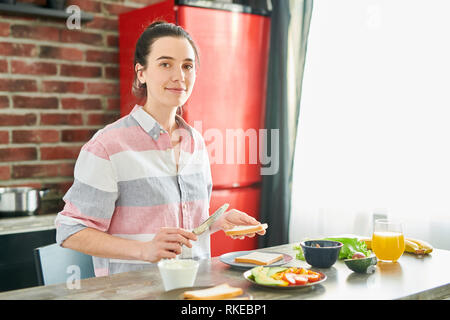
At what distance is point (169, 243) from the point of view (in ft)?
4.16

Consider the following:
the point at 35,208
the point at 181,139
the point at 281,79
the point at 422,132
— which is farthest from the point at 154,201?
the point at 281,79

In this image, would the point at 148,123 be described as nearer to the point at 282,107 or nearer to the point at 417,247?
the point at 417,247

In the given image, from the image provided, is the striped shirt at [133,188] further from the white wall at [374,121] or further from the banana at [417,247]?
the white wall at [374,121]

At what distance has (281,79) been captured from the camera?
277 centimetres

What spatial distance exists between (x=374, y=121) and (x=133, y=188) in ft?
4.13

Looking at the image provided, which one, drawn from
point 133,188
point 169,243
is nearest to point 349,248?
point 169,243

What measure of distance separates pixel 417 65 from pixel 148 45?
1141mm

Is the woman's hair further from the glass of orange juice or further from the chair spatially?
the glass of orange juice

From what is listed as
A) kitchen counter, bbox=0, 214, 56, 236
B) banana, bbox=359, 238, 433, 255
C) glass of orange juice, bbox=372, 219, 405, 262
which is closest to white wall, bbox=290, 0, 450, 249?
banana, bbox=359, 238, 433, 255

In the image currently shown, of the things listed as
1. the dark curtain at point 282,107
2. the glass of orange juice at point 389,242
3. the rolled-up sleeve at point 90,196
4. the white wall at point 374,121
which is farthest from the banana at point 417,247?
the dark curtain at point 282,107

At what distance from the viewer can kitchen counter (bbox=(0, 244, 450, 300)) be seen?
116 cm

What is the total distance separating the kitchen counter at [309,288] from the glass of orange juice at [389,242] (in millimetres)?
30

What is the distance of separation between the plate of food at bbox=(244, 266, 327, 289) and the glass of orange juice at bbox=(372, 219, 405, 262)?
12.2 inches
